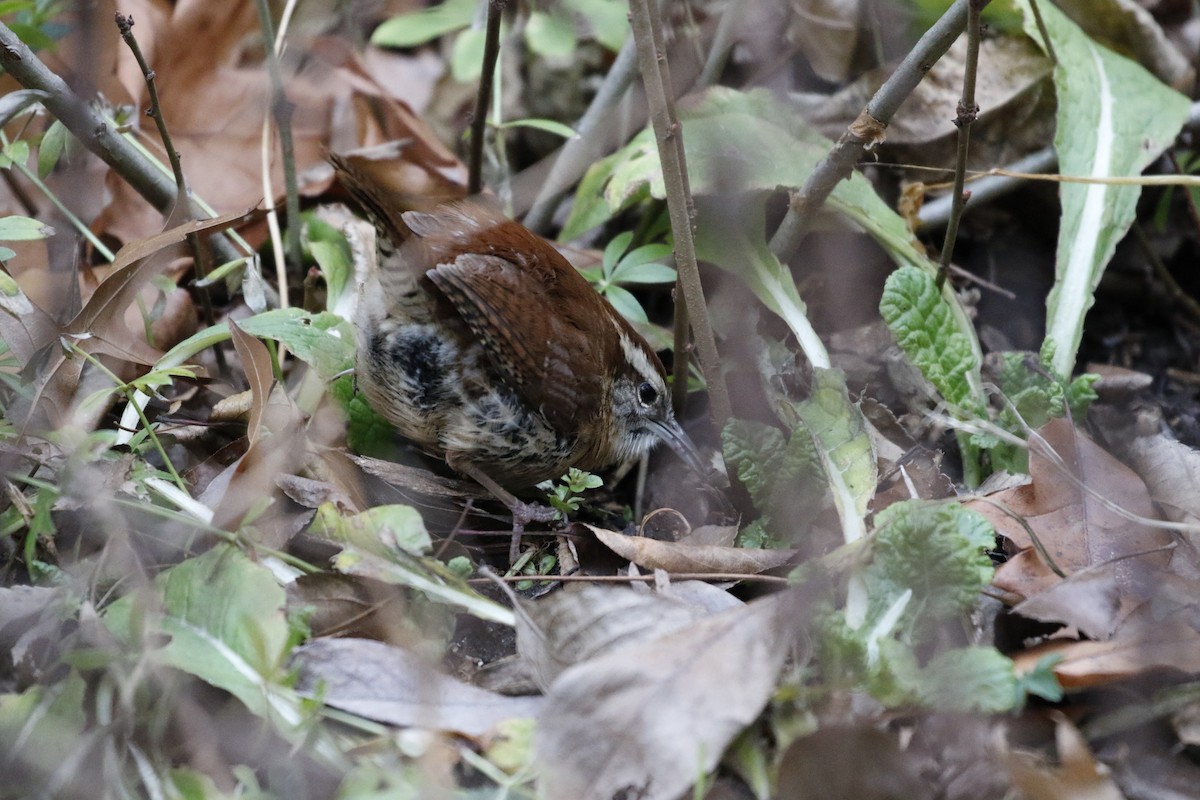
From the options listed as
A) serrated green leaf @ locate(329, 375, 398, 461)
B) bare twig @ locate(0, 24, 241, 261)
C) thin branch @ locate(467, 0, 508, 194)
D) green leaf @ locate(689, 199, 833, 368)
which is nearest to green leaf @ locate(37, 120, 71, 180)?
bare twig @ locate(0, 24, 241, 261)

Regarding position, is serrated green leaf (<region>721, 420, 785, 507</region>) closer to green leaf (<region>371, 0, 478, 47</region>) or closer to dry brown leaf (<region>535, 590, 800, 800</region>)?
dry brown leaf (<region>535, 590, 800, 800</region>)

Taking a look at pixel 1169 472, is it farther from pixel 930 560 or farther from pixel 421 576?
pixel 421 576

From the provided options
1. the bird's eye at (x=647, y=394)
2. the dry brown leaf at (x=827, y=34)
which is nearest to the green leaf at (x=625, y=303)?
the bird's eye at (x=647, y=394)

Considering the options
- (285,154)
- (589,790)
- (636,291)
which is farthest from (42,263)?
(589,790)

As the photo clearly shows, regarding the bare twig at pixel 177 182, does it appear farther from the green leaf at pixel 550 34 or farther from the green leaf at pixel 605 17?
the green leaf at pixel 605 17

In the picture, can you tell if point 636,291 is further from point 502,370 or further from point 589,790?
point 589,790

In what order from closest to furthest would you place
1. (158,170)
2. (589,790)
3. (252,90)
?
(589,790)
(158,170)
(252,90)
